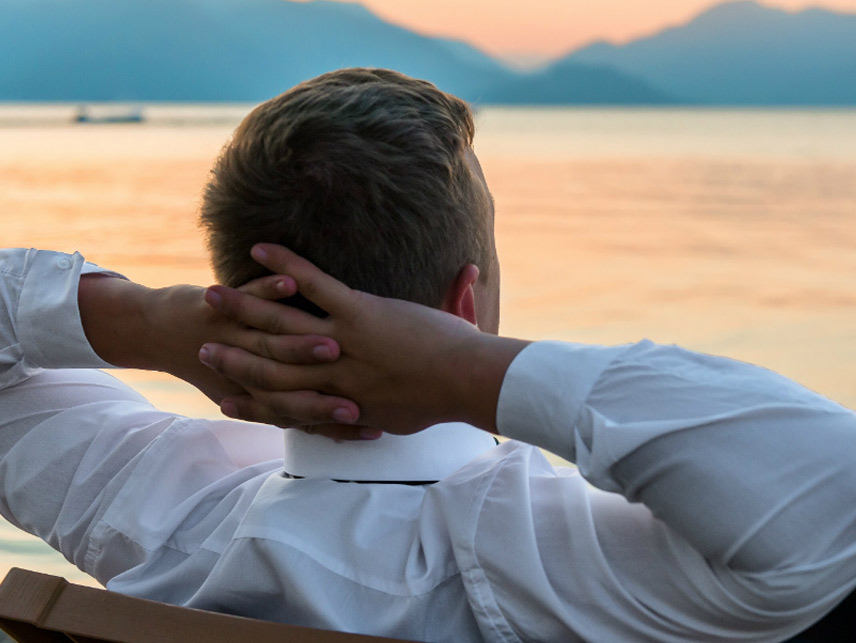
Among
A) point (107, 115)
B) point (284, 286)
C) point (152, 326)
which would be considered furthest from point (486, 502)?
point (107, 115)

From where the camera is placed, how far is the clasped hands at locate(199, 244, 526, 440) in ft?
2.73

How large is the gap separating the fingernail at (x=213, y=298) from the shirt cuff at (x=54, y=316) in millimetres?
234

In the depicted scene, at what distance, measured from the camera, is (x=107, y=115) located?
89.7ft

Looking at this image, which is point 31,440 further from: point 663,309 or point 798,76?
point 798,76

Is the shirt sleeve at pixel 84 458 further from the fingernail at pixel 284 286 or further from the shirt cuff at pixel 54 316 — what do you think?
the fingernail at pixel 284 286

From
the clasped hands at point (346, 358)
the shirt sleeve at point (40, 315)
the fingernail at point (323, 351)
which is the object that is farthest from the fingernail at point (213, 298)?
the shirt sleeve at point (40, 315)

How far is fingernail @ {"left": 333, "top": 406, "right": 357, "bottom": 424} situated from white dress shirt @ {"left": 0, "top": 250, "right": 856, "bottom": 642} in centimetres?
13

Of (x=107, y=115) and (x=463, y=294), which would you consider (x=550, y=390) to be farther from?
(x=107, y=115)

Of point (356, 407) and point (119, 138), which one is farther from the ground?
point (356, 407)

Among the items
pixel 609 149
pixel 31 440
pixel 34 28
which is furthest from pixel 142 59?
pixel 31 440

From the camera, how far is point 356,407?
0.91m

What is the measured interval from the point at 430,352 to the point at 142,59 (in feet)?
102

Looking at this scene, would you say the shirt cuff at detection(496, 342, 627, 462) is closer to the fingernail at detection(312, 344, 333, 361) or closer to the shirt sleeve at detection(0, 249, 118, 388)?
the fingernail at detection(312, 344, 333, 361)

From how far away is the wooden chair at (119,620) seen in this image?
860mm
